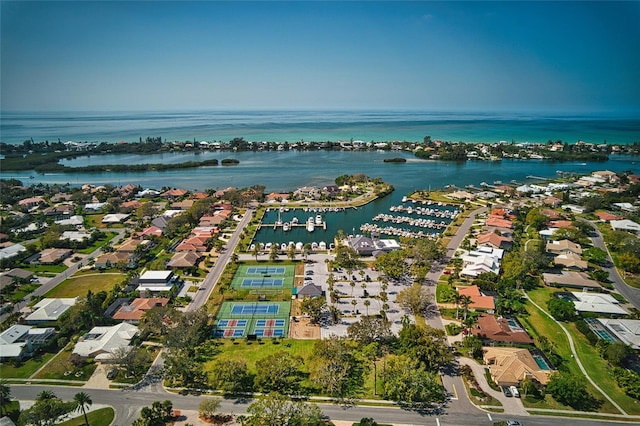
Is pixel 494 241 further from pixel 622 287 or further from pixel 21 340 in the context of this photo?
pixel 21 340

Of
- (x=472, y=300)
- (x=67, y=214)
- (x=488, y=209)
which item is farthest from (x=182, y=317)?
Result: (x=488, y=209)

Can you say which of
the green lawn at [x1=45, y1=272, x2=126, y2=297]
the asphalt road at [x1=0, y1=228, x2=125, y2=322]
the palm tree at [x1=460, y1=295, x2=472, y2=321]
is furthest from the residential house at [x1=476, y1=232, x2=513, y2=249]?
the asphalt road at [x1=0, y1=228, x2=125, y2=322]

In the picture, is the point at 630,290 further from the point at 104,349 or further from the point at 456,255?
the point at 104,349

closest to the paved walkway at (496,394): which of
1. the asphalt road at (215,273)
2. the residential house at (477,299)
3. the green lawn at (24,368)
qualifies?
the residential house at (477,299)

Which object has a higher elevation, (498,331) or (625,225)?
(625,225)

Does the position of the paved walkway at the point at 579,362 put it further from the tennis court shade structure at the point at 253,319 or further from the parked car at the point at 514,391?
the tennis court shade structure at the point at 253,319

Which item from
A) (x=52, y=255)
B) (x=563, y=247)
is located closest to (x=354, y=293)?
(x=563, y=247)
